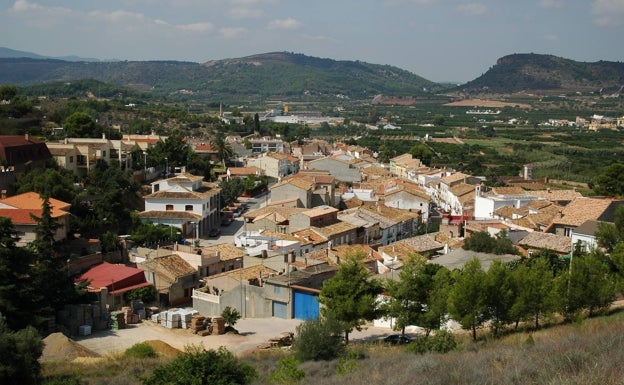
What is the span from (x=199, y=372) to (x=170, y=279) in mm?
13384

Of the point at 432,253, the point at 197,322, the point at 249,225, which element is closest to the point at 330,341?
the point at 197,322

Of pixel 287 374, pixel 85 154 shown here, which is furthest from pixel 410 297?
pixel 85 154

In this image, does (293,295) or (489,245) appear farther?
(489,245)

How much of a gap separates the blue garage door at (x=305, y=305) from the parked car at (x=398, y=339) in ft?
13.2

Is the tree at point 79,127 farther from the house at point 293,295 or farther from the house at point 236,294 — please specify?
the house at point 293,295

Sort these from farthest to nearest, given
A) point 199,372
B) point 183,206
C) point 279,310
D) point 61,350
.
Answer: point 183,206
point 279,310
point 61,350
point 199,372

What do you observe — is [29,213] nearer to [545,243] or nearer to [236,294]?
[236,294]

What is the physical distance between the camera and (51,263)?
73.7ft

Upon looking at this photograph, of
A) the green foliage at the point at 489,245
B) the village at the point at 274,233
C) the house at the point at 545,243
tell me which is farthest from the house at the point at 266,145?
the green foliage at the point at 489,245

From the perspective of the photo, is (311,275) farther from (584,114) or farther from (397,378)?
(584,114)

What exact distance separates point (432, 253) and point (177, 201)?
13804mm

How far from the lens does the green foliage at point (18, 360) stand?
1495cm

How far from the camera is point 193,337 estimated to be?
2209 centimetres

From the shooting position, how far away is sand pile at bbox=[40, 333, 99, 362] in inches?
721
